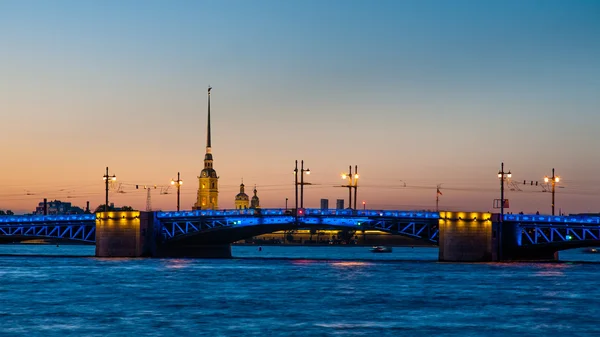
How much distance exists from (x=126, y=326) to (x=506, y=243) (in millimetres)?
77080

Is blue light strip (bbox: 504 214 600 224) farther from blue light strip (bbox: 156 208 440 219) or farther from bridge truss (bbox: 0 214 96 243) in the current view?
bridge truss (bbox: 0 214 96 243)

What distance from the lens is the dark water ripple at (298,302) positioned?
183ft

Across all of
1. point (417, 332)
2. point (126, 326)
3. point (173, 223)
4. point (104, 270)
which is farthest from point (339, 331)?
point (173, 223)

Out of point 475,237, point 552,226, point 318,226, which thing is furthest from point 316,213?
point 552,226

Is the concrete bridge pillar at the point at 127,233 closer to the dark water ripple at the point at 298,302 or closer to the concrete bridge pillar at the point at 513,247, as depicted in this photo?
the dark water ripple at the point at 298,302

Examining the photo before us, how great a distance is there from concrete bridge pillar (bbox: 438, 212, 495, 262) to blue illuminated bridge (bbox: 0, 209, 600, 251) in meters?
1.73

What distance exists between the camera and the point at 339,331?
54031mm

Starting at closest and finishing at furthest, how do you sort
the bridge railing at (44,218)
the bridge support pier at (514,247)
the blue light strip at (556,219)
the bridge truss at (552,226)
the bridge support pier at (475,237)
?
the blue light strip at (556,219) → the bridge truss at (552,226) → the bridge support pier at (475,237) → the bridge support pier at (514,247) → the bridge railing at (44,218)

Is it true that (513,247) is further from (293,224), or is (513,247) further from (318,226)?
(293,224)

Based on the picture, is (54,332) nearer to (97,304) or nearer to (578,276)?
(97,304)

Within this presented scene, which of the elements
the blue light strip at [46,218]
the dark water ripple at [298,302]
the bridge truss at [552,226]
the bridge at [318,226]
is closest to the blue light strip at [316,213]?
the bridge at [318,226]

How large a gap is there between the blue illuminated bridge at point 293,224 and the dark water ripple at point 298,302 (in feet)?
32.1

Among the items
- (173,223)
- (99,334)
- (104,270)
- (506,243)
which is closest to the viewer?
(99,334)

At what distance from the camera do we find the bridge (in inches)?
4828
